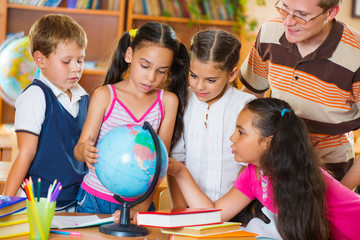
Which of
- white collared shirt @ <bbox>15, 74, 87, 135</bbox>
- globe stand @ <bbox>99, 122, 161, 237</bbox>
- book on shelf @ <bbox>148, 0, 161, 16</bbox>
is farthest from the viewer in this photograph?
book on shelf @ <bbox>148, 0, 161, 16</bbox>

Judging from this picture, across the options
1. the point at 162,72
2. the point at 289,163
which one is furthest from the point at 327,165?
the point at 162,72

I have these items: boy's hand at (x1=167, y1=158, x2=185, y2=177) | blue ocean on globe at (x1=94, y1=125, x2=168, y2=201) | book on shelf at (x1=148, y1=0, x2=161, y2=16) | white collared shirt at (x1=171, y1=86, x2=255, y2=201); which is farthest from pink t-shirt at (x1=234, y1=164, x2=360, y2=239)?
book on shelf at (x1=148, y1=0, x2=161, y2=16)

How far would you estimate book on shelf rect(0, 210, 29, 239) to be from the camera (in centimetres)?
157

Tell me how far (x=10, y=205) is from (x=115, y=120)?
1.96ft

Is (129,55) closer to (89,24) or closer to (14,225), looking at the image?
(14,225)

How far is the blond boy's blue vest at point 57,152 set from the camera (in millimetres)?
2121

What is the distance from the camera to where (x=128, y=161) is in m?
1.54

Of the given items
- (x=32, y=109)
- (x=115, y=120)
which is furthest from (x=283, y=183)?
(x=32, y=109)

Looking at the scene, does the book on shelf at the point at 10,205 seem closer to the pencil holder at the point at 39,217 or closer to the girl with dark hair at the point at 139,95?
the pencil holder at the point at 39,217

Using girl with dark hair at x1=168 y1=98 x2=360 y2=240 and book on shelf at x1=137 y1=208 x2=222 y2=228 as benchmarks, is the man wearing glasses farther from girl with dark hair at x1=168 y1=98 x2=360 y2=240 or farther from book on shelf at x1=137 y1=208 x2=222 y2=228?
book on shelf at x1=137 y1=208 x2=222 y2=228

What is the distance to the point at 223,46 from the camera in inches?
84.7

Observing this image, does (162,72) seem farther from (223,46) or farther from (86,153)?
(86,153)

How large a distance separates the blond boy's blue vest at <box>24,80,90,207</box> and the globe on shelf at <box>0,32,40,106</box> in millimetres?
1874

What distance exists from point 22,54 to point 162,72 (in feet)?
7.41
